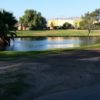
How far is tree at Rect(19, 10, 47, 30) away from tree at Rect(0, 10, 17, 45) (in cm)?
8534

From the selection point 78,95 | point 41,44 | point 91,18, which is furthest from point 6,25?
point 91,18

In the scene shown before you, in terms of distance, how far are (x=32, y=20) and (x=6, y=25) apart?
91523 millimetres

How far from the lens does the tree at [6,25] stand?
49.4m

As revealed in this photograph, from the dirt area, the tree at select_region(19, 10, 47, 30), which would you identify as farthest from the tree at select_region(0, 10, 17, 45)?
the tree at select_region(19, 10, 47, 30)

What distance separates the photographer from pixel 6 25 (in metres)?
52.6

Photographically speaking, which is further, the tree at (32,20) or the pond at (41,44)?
the tree at (32,20)

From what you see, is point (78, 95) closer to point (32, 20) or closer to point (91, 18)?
point (91, 18)

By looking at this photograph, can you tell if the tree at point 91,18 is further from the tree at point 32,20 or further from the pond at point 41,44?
the tree at point 32,20

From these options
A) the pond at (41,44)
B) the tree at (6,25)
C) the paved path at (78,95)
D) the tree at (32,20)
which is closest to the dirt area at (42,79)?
the paved path at (78,95)

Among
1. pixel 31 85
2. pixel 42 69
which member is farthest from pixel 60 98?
pixel 42 69

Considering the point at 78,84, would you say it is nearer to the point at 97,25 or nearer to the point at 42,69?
the point at 42,69

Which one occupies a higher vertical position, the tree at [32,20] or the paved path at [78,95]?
the paved path at [78,95]

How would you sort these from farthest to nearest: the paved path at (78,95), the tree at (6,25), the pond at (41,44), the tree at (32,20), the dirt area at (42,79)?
the tree at (32,20) → the tree at (6,25) → the pond at (41,44) → the dirt area at (42,79) → the paved path at (78,95)

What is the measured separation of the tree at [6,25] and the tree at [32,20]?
3360 inches
